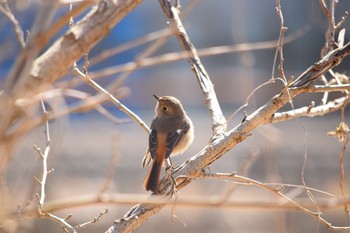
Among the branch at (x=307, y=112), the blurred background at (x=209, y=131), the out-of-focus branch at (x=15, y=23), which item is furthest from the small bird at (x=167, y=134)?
the blurred background at (x=209, y=131)

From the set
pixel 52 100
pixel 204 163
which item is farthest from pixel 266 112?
pixel 52 100

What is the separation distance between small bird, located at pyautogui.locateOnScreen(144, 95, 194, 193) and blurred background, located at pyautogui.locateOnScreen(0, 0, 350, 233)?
1978 mm

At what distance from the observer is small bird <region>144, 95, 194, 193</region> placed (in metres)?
4.51

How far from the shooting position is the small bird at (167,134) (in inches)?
178

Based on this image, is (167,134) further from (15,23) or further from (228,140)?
(15,23)

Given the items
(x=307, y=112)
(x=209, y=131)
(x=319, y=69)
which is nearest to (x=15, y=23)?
(x=319, y=69)

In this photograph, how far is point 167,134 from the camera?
16.3ft

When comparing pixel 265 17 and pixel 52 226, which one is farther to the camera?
pixel 265 17

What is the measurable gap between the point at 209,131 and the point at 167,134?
5.32 meters

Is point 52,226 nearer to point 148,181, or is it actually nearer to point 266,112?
point 148,181

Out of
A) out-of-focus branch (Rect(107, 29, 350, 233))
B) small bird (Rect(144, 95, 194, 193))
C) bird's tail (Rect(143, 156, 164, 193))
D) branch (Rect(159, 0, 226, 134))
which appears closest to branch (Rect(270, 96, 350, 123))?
out-of-focus branch (Rect(107, 29, 350, 233))

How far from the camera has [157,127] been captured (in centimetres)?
511

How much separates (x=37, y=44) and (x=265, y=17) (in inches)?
416

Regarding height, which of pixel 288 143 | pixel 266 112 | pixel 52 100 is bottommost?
pixel 288 143
